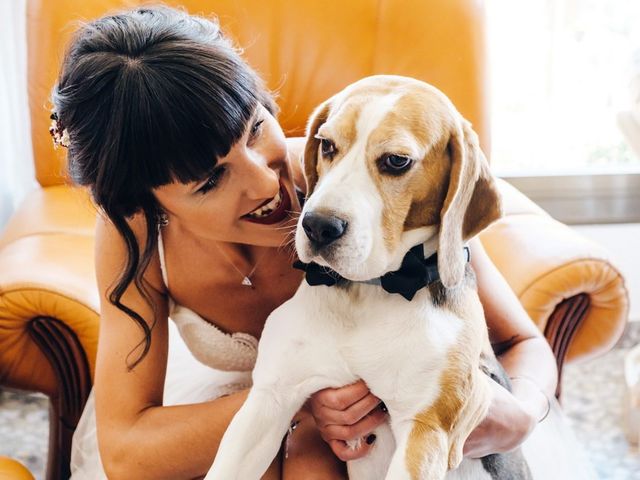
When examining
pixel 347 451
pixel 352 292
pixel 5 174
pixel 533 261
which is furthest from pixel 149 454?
pixel 5 174

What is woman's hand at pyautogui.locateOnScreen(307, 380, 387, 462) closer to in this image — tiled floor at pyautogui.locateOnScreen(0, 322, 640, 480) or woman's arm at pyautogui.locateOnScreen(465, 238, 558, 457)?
woman's arm at pyautogui.locateOnScreen(465, 238, 558, 457)

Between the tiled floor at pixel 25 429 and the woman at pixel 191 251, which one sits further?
the tiled floor at pixel 25 429

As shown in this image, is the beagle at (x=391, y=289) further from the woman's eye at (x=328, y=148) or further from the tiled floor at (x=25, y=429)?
the tiled floor at (x=25, y=429)

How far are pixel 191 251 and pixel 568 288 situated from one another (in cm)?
77

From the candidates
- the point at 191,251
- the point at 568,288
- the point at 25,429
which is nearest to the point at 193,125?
the point at 191,251

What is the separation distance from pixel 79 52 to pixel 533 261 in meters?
1.01

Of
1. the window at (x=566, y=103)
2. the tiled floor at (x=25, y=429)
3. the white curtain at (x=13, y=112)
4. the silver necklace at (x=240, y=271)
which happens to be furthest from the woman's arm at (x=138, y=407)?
the window at (x=566, y=103)

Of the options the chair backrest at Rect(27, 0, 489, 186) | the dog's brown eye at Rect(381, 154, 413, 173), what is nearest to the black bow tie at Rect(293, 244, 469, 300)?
the dog's brown eye at Rect(381, 154, 413, 173)

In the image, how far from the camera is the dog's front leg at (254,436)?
1.11 meters

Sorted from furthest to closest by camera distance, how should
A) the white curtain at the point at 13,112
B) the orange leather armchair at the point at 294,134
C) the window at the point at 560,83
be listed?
1. the window at the point at 560,83
2. the white curtain at the point at 13,112
3. the orange leather armchair at the point at 294,134

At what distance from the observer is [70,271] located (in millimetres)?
1700

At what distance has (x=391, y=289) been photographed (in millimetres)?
1107

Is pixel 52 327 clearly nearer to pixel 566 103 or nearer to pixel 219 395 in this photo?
pixel 219 395

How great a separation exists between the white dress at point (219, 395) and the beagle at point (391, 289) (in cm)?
34
